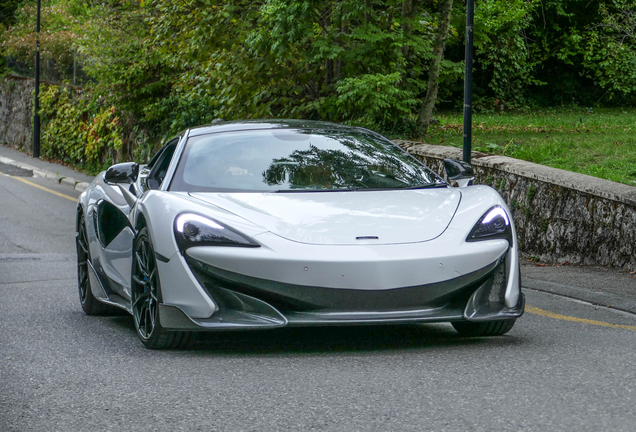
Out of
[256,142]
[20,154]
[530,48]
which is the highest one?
[530,48]

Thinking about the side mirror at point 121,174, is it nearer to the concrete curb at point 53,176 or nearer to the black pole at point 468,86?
the black pole at point 468,86

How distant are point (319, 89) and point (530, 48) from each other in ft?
76.6

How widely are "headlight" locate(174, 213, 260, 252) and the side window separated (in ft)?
3.06

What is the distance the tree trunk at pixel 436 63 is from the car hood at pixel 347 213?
9187mm

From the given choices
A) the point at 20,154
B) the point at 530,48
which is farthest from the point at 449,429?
the point at 530,48

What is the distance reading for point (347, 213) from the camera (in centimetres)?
480

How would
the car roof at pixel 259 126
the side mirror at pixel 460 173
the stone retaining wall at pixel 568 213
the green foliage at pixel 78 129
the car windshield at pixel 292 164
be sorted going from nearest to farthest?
the car windshield at pixel 292 164 < the side mirror at pixel 460 173 < the car roof at pixel 259 126 < the stone retaining wall at pixel 568 213 < the green foliage at pixel 78 129

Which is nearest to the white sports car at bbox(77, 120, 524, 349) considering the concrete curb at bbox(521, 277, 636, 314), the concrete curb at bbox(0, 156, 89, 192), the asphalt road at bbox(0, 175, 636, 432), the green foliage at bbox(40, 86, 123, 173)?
the asphalt road at bbox(0, 175, 636, 432)

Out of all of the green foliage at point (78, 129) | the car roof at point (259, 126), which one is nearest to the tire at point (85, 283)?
the car roof at point (259, 126)

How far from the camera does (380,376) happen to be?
4.28 meters

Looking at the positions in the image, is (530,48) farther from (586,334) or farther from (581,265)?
(586,334)

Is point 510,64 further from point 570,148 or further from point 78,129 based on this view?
point 570,148

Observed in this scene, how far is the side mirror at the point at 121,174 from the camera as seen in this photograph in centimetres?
576

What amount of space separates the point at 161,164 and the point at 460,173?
1.96 meters
